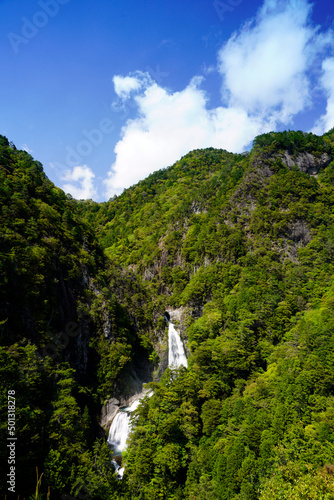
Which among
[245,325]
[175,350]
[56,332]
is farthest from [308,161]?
[56,332]

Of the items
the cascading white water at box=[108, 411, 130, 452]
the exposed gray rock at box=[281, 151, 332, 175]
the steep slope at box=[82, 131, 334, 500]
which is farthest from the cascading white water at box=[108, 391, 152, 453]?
the exposed gray rock at box=[281, 151, 332, 175]

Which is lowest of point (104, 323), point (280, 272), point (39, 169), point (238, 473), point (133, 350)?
point (238, 473)

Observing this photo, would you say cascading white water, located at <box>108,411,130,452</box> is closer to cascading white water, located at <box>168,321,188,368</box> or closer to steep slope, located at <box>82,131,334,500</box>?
steep slope, located at <box>82,131,334,500</box>

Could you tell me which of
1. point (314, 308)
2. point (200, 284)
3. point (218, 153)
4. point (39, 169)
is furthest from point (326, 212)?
point (218, 153)

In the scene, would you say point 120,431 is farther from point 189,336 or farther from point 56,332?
point 189,336

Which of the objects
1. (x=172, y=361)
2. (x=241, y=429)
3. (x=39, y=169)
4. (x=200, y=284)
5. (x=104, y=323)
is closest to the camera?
(x=241, y=429)

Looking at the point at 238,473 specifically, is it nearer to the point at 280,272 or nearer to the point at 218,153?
the point at 280,272

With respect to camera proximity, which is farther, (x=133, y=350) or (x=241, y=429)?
(x=133, y=350)

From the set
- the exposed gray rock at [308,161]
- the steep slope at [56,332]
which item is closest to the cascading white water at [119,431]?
the steep slope at [56,332]
